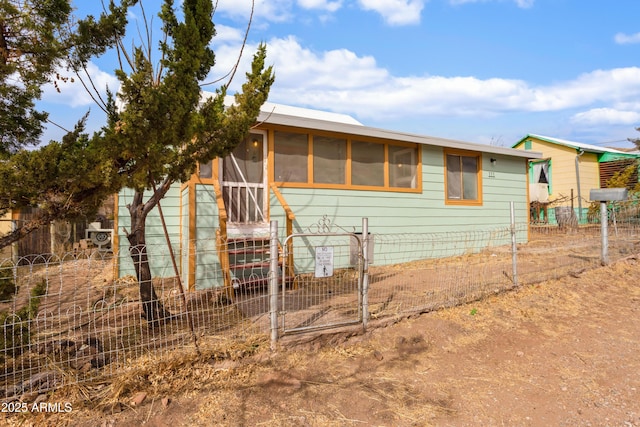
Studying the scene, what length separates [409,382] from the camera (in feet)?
10.1

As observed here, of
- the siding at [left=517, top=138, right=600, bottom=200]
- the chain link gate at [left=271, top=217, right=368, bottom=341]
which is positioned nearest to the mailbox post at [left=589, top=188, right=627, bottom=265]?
the chain link gate at [left=271, top=217, right=368, bottom=341]

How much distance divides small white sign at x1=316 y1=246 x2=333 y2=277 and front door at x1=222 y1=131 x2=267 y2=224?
114 inches

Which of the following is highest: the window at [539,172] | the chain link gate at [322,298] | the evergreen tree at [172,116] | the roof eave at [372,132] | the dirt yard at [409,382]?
the window at [539,172]

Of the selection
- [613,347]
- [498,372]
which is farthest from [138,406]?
[613,347]

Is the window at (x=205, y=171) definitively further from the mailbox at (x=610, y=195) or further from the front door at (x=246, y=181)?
the mailbox at (x=610, y=195)

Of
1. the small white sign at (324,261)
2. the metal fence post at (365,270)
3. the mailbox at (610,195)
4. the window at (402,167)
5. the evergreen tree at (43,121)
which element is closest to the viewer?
the evergreen tree at (43,121)

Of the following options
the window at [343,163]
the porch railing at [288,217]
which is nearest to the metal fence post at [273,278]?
the porch railing at [288,217]

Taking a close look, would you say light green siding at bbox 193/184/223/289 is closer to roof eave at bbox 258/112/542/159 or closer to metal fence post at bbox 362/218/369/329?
roof eave at bbox 258/112/542/159

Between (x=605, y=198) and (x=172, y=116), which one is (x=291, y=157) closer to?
(x=172, y=116)

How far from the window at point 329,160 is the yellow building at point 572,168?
14.6 meters

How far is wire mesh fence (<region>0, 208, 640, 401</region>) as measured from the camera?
279 centimetres

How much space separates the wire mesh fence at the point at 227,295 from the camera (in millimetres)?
2793

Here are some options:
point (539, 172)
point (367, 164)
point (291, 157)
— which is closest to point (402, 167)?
point (367, 164)

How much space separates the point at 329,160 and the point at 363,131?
891mm
